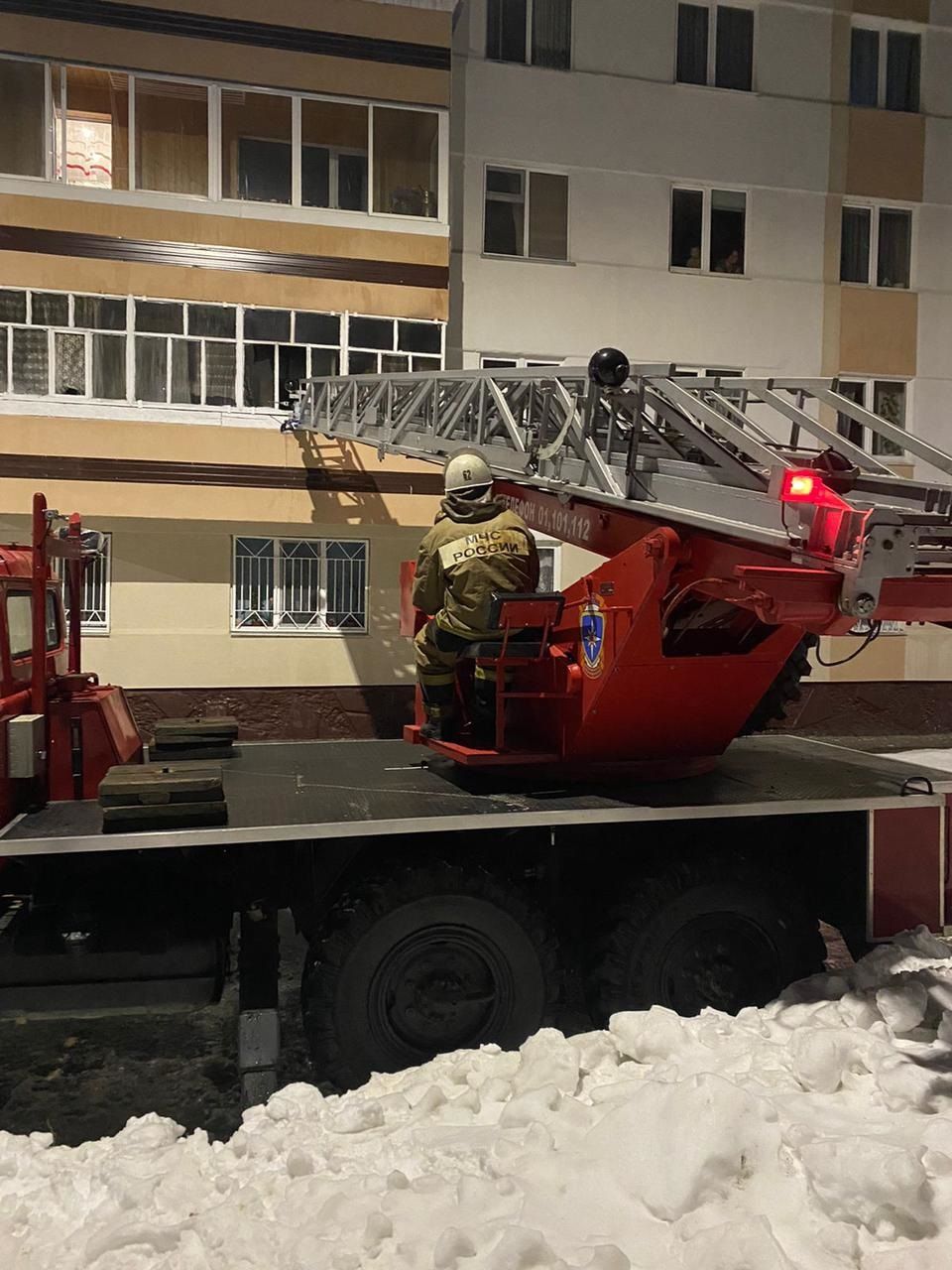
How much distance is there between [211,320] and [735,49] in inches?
272

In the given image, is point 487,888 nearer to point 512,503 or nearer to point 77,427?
point 512,503

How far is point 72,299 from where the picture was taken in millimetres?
9422

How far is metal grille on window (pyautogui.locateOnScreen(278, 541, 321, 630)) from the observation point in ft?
33.7

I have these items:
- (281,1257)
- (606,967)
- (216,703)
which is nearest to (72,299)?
(216,703)

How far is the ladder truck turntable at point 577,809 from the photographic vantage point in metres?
4.55

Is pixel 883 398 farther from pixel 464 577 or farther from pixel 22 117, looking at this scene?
pixel 22 117

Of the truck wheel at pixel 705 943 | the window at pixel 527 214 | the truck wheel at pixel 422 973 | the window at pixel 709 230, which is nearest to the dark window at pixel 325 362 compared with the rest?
the window at pixel 527 214

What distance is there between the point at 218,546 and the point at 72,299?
2.81 meters

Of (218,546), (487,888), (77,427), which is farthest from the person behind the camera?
(218,546)

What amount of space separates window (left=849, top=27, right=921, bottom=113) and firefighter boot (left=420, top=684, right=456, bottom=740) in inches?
388

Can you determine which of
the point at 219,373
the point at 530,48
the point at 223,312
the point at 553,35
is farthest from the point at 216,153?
the point at 553,35

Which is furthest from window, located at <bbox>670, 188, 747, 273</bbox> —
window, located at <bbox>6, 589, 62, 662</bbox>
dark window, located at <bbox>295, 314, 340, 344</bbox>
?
window, located at <bbox>6, 589, 62, 662</bbox>

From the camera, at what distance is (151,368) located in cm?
965

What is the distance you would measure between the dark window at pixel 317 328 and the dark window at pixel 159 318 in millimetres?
1177
